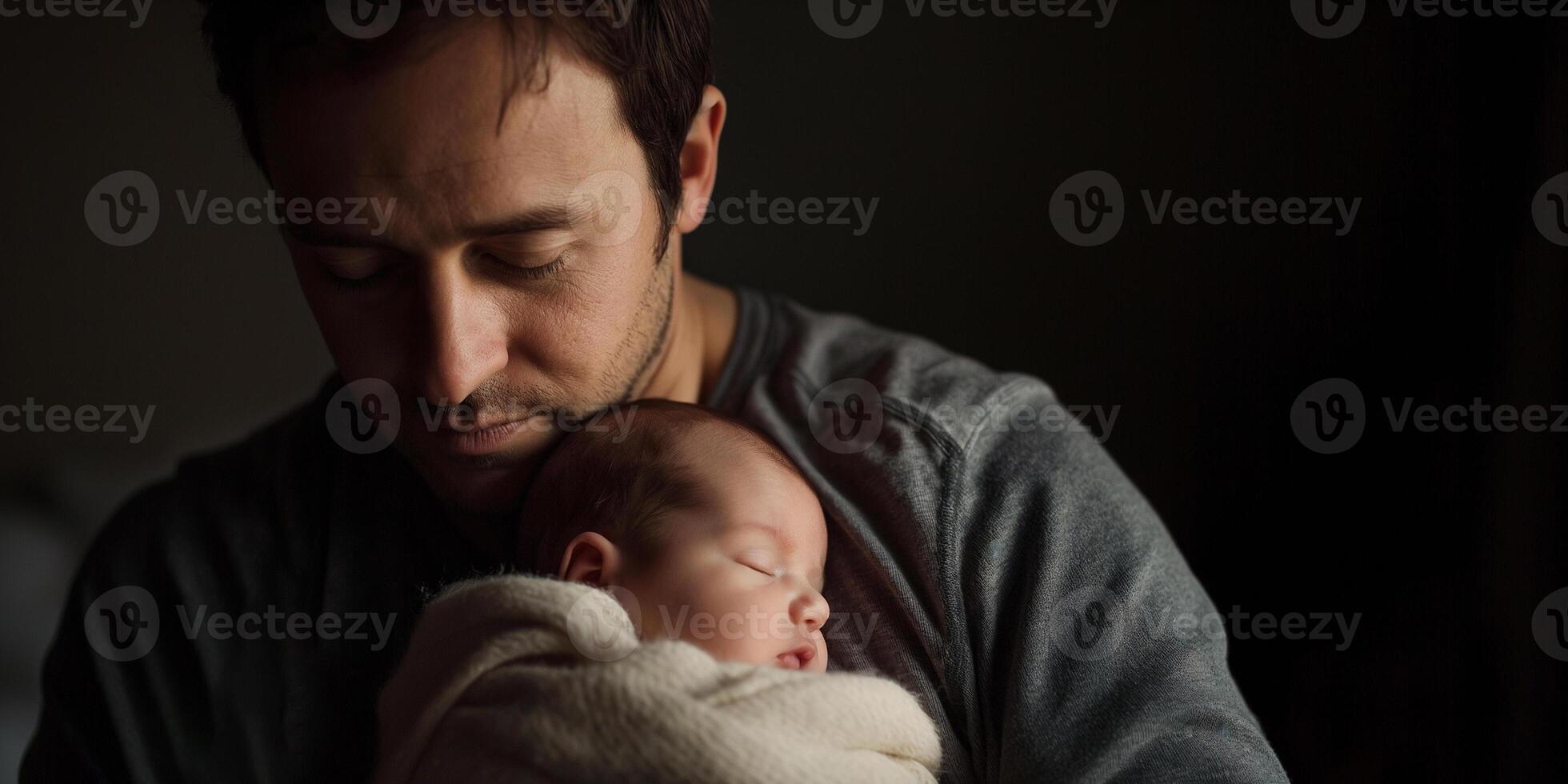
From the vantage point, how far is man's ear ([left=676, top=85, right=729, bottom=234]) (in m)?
1.27

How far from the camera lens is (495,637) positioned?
3.02 ft

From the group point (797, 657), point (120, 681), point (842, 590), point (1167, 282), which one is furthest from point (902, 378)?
point (120, 681)

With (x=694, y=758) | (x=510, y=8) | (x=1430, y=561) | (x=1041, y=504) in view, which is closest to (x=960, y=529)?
(x=1041, y=504)

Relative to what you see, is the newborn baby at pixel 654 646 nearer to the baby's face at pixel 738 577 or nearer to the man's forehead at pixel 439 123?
the baby's face at pixel 738 577

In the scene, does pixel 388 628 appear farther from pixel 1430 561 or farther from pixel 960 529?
pixel 1430 561

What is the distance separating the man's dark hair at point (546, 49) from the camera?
38.6 inches

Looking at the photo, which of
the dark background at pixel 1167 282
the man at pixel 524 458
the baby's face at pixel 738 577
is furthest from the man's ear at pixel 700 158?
the dark background at pixel 1167 282

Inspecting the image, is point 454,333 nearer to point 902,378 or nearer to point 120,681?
point 902,378

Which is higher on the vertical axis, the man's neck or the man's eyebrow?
the man's eyebrow

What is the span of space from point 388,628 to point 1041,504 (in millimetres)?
709

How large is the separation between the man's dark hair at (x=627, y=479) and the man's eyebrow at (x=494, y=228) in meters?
0.21

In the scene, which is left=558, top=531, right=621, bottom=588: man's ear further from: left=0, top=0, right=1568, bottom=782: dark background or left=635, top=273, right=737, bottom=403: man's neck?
left=0, top=0, right=1568, bottom=782: dark background

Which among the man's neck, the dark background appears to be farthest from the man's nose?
the dark background

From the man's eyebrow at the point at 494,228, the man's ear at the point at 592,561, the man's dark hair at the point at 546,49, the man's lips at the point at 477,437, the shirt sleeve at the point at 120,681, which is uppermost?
the man's dark hair at the point at 546,49
